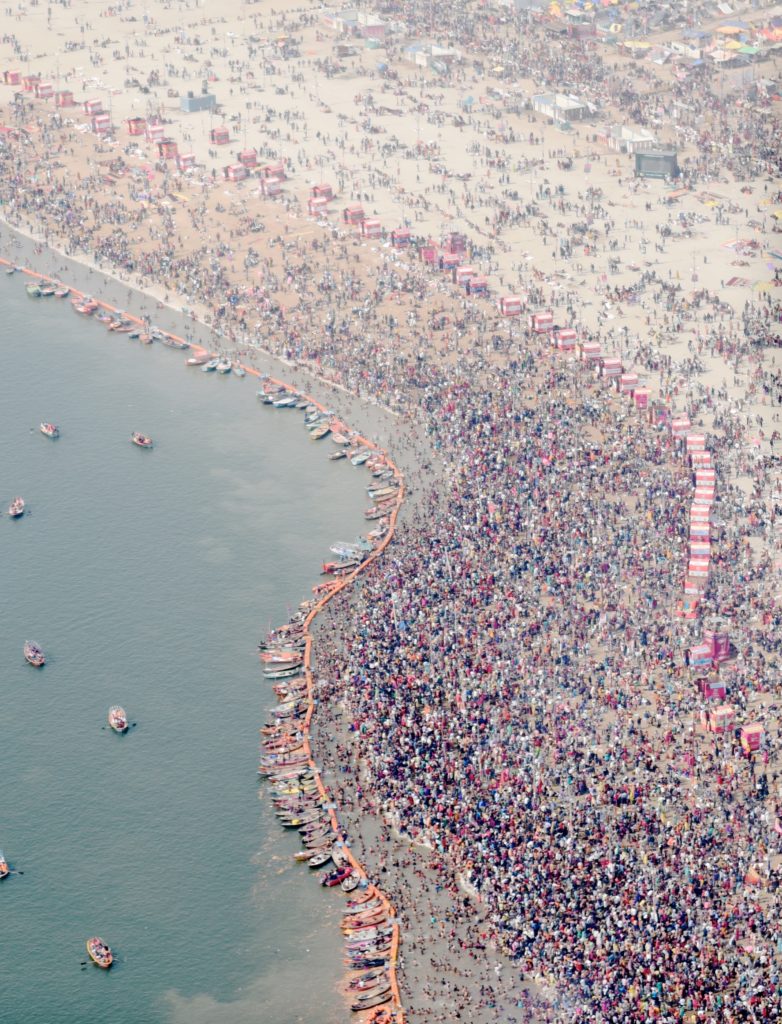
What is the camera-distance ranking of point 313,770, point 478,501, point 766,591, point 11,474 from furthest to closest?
point 11,474
point 478,501
point 766,591
point 313,770

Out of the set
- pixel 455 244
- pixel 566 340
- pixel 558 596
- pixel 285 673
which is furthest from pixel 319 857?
pixel 455 244

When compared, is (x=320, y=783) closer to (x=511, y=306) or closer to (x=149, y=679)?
(x=149, y=679)

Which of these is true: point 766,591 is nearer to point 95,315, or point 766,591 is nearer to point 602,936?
point 602,936

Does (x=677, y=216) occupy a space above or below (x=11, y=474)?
above

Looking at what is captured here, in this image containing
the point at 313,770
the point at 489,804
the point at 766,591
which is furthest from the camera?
the point at 766,591

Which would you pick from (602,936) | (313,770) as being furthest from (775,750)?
(313,770)

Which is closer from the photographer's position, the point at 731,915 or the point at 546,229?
the point at 731,915
